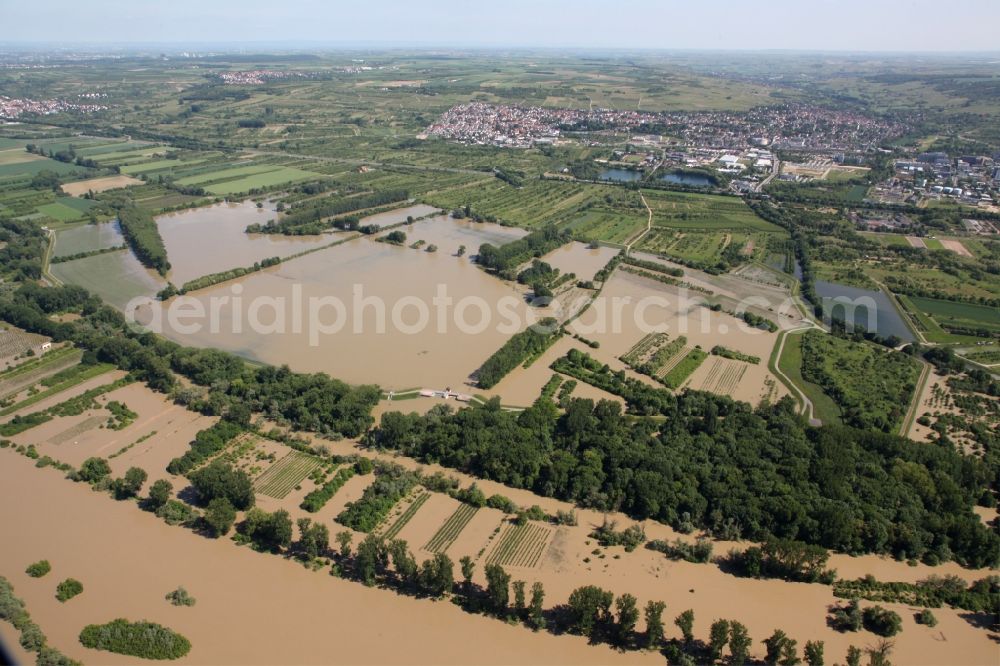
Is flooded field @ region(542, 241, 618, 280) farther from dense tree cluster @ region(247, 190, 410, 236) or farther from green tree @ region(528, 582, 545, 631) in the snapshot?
green tree @ region(528, 582, 545, 631)

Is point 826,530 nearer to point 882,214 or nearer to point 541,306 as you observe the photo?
point 541,306

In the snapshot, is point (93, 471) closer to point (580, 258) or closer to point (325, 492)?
point (325, 492)

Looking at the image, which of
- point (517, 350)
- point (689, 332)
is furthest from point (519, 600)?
point (689, 332)

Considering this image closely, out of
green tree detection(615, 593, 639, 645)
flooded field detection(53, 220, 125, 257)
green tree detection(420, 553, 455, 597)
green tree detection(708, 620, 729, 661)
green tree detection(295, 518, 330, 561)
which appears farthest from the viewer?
flooded field detection(53, 220, 125, 257)

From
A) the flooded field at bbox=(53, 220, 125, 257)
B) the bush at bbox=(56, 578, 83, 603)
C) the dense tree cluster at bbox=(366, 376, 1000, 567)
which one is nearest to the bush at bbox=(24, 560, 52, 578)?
the bush at bbox=(56, 578, 83, 603)

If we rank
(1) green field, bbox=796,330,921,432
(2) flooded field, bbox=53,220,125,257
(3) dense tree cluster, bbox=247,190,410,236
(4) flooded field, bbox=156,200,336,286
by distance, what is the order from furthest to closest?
(3) dense tree cluster, bbox=247,190,410,236 → (2) flooded field, bbox=53,220,125,257 → (4) flooded field, bbox=156,200,336,286 → (1) green field, bbox=796,330,921,432

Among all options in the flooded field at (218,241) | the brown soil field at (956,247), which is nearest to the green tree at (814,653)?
the flooded field at (218,241)
